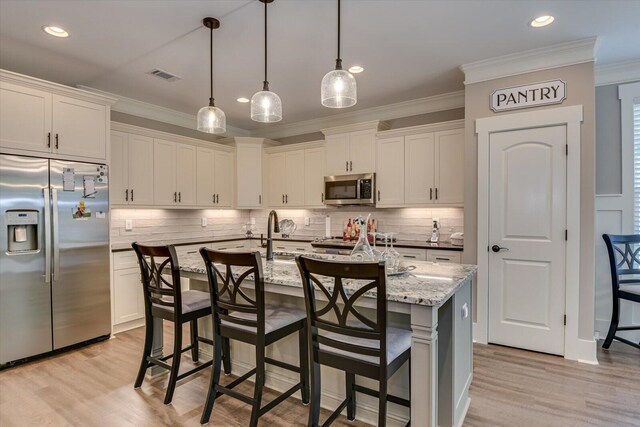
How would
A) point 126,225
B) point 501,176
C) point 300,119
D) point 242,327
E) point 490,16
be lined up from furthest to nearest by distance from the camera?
point 300,119
point 126,225
point 501,176
point 490,16
point 242,327

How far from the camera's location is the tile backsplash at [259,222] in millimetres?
4438

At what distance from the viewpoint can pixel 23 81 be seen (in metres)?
3.09

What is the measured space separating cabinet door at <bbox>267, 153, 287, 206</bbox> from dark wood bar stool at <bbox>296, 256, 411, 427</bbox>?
3758 mm

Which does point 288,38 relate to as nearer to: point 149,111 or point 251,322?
point 251,322

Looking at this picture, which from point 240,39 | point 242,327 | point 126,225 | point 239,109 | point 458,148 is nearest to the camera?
point 242,327

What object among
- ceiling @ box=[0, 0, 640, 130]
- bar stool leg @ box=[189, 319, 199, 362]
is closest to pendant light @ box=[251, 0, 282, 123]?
ceiling @ box=[0, 0, 640, 130]

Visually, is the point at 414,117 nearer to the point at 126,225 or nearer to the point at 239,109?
the point at 239,109

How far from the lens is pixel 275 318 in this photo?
214 centimetres

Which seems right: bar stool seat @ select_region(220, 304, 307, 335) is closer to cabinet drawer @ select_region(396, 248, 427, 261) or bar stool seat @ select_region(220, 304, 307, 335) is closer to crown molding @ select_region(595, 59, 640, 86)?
cabinet drawer @ select_region(396, 248, 427, 261)

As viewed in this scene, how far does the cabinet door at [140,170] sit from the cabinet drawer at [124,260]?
65 cm

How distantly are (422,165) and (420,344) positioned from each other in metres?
3.03

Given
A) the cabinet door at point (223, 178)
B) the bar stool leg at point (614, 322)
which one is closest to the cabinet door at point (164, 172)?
the cabinet door at point (223, 178)

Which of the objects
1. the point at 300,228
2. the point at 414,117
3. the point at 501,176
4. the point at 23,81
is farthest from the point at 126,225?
the point at 501,176

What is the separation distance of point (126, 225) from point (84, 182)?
1109 millimetres
